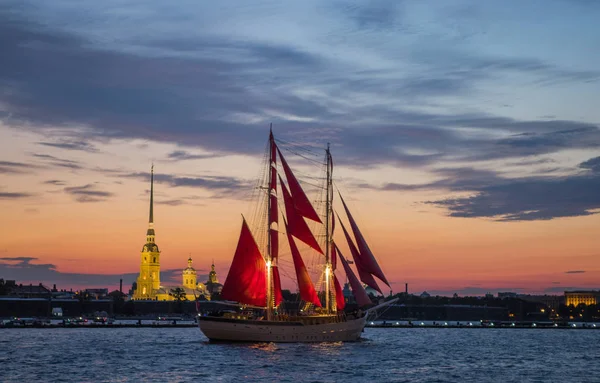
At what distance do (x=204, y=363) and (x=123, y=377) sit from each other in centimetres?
948

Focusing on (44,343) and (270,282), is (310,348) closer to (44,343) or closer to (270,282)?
(270,282)

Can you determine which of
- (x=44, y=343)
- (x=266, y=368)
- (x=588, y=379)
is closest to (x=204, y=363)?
(x=266, y=368)

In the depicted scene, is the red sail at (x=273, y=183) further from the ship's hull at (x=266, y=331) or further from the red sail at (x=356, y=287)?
the ship's hull at (x=266, y=331)

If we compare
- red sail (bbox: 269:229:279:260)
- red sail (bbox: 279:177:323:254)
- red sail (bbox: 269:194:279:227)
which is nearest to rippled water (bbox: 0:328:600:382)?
red sail (bbox: 269:229:279:260)

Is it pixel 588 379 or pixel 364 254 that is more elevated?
pixel 364 254

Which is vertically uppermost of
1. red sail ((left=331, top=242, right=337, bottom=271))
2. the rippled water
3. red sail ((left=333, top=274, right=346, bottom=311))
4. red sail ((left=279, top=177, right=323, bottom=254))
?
red sail ((left=279, top=177, right=323, bottom=254))

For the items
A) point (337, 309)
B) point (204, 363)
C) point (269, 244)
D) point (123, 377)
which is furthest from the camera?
point (337, 309)

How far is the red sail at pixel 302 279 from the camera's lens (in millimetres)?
84875

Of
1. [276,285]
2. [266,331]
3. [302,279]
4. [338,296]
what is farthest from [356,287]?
[266,331]

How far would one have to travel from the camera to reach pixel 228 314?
3366 inches

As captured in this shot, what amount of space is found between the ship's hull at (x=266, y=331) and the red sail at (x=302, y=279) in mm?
2436

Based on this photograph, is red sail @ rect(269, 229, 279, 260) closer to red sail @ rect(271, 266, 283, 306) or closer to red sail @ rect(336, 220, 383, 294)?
red sail @ rect(271, 266, 283, 306)

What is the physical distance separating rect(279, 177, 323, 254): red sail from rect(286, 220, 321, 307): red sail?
96cm

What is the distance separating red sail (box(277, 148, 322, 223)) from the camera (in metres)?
83.6
